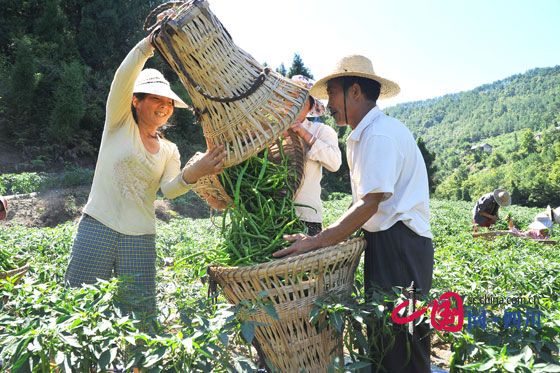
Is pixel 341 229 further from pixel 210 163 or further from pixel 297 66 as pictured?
pixel 297 66

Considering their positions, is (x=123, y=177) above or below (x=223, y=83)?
below

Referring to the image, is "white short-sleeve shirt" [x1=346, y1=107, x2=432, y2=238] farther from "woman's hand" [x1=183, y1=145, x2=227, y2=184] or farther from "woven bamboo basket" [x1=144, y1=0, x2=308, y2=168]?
"woman's hand" [x1=183, y1=145, x2=227, y2=184]

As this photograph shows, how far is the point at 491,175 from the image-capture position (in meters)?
60.1

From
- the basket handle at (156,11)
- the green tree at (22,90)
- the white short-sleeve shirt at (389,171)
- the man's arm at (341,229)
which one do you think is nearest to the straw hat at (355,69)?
the white short-sleeve shirt at (389,171)

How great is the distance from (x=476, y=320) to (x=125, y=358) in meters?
1.06

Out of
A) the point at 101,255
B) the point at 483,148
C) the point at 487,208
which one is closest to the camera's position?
the point at 101,255

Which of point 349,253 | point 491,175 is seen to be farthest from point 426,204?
point 491,175

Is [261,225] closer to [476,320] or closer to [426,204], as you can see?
[426,204]

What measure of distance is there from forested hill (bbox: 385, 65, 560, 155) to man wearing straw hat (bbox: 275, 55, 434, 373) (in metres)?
96.9

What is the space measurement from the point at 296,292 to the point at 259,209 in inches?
19.1

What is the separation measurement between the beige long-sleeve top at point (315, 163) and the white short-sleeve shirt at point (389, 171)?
44cm

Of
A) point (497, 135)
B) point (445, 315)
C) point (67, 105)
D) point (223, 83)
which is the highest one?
point (497, 135)

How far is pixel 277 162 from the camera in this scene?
7.77ft

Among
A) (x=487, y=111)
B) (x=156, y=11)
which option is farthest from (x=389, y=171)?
(x=487, y=111)
